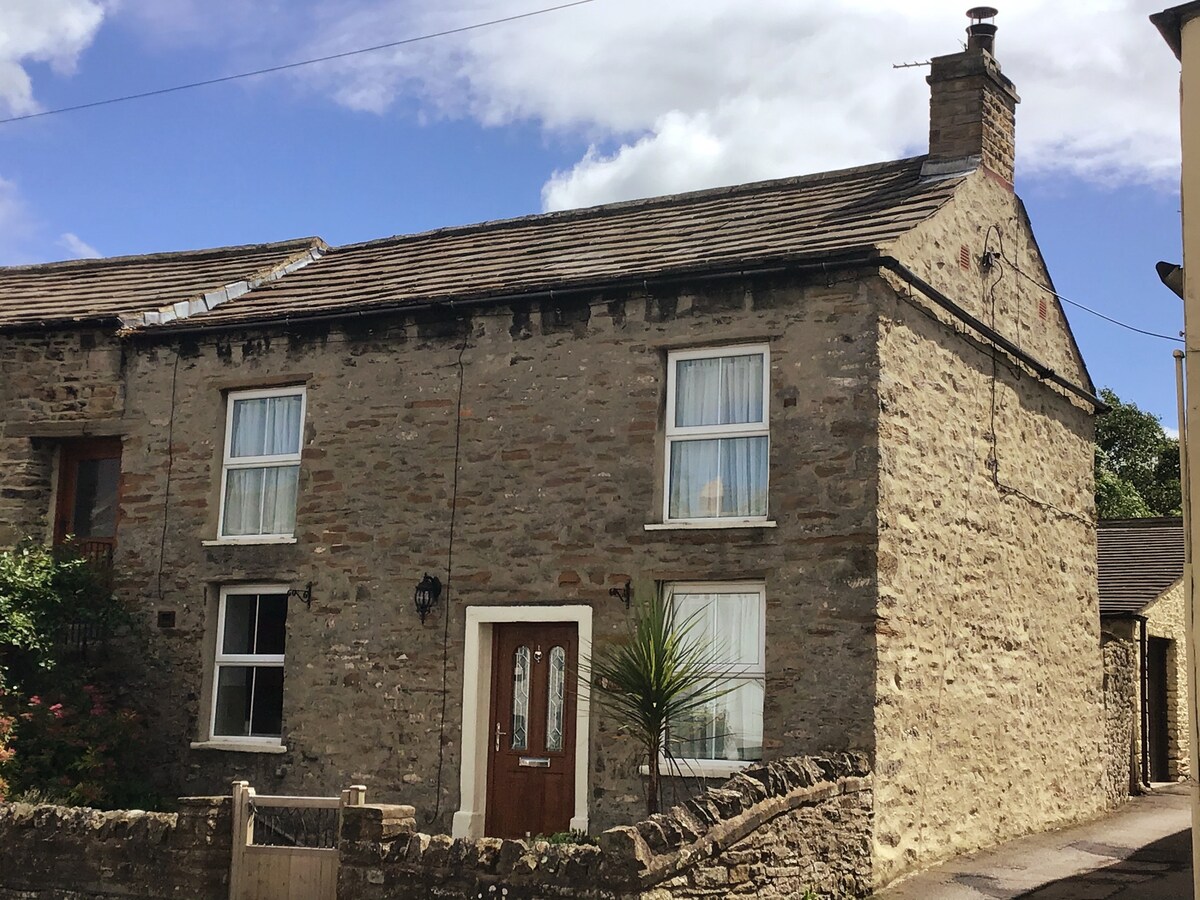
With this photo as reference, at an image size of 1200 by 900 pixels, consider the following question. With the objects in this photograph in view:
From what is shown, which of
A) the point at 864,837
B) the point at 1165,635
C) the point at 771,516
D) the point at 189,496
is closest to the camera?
the point at 864,837

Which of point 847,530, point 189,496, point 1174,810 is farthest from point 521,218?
point 1174,810

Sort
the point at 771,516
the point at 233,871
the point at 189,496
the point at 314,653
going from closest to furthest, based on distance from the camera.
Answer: the point at 233,871 < the point at 771,516 < the point at 314,653 < the point at 189,496

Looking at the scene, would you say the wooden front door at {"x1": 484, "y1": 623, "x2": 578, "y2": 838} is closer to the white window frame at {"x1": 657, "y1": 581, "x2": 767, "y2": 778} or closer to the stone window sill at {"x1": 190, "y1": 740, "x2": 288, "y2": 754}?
the white window frame at {"x1": 657, "y1": 581, "x2": 767, "y2": 778}

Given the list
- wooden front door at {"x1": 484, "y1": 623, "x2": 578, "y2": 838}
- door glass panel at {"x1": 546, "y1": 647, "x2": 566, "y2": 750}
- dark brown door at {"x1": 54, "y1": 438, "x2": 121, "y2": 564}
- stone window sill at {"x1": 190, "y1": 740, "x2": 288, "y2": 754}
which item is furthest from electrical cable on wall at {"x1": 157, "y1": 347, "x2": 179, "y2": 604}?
door glass panel at {"x1": 546, "y1": 647, "x2": 566, "y2": 750}

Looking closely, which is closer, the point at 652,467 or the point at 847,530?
the point at 847,530

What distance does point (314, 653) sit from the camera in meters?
14.4

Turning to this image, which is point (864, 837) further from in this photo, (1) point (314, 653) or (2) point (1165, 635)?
(2) point (1165, 635)

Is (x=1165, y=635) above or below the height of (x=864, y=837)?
above

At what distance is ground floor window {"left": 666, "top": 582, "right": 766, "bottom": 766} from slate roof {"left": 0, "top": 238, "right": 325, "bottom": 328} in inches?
302

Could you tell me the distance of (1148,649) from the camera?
820 inches

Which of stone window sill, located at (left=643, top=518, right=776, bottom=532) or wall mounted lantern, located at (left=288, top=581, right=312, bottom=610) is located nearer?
stone window sill, located at (left=643, top=518, right=776, bottom=532)

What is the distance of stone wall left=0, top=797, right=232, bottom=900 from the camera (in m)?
10.9

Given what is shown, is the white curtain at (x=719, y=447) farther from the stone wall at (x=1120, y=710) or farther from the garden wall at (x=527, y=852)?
the stone wall at (x=1120, y=710)

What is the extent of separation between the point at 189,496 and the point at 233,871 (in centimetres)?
570
